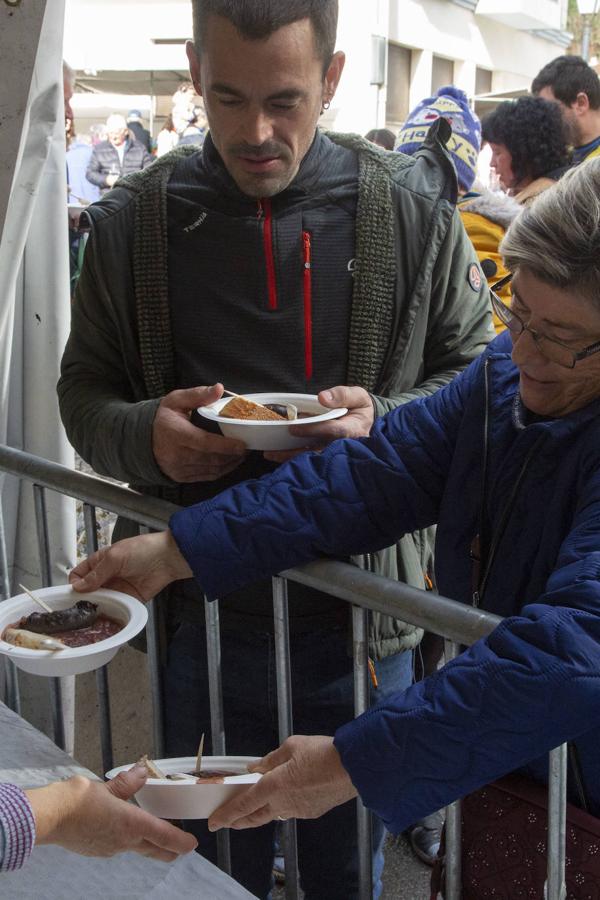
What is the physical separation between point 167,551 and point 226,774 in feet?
1.61

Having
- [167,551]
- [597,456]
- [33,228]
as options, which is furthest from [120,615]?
[33,228]

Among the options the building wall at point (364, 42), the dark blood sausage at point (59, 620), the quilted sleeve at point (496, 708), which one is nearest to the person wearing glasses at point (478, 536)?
the quilted sleeve at point (496, 708)

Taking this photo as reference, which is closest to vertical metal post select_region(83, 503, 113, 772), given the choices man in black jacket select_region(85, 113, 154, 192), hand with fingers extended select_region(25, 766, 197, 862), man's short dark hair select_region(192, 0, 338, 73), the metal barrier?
the metal barrier

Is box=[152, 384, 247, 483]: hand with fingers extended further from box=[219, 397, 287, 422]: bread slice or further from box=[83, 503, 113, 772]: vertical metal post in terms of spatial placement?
box=[83, 503, 113, 772]: vertical metal post

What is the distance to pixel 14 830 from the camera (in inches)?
58.9

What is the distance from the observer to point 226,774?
1.66 m

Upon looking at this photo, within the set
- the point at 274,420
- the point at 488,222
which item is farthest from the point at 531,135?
the point at 274,420

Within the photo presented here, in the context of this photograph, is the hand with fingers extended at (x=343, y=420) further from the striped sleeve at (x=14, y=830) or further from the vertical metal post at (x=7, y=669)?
the vertical metal post at (x=7, y=669)

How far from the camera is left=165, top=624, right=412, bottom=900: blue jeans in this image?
7.12 ft

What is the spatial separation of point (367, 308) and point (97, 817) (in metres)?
1.14

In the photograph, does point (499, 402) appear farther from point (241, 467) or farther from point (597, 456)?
point (241, 467)

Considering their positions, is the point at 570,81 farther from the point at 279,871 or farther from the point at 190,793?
the point at 190,793

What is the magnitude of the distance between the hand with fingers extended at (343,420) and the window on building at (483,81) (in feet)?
73.8

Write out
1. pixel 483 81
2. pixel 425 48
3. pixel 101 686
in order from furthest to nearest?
pixel 483 81 → pixel 425 48 → pixel 101 686
